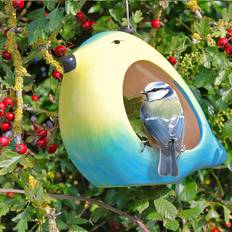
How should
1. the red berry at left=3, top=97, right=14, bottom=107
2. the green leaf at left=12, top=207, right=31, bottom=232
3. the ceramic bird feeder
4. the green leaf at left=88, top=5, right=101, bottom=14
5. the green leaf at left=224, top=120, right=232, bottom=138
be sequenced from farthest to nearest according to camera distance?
the green leaf at left=88, top=5, right=101, bottom=14 < the green leaf at left=224, top=120, right=232, bottom=138 < the red berry at left=3, top=97, right=14, bottom=107 < the green leaf at left=12, top=207, right=31, bottom=232 < the ceramic bird feeder

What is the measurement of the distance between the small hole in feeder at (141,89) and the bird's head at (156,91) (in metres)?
0.03

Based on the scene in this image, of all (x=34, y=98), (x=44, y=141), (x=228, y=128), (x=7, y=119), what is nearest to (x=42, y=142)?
(x=44, y=141)

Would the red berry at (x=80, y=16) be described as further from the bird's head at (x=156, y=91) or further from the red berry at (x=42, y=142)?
the bird's head at (x=156, y=91)

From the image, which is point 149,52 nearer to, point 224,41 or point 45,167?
point 224,41

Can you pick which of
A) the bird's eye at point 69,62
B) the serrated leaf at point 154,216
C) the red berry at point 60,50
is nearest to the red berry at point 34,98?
the red berry at point 60,50

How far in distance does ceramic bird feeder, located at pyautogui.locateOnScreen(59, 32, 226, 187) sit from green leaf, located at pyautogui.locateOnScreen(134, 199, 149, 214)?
33 cm

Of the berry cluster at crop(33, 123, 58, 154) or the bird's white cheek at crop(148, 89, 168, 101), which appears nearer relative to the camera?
the bird's white cheek at crop(148, 89, 168, 101)

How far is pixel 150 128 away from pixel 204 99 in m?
0.67

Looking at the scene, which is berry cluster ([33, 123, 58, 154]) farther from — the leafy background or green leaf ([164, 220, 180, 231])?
green leaf ([164, 220, 180, 231])

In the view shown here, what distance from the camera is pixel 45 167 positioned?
92.7 inches

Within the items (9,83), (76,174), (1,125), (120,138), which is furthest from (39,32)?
(76,174)

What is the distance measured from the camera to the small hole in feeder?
1.67 metres

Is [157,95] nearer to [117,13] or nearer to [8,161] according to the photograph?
[8,161]

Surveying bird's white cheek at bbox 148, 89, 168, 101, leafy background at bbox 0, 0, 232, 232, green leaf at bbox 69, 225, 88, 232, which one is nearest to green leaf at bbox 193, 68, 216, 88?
leafy background at bbox 0, 0, 232, 232
